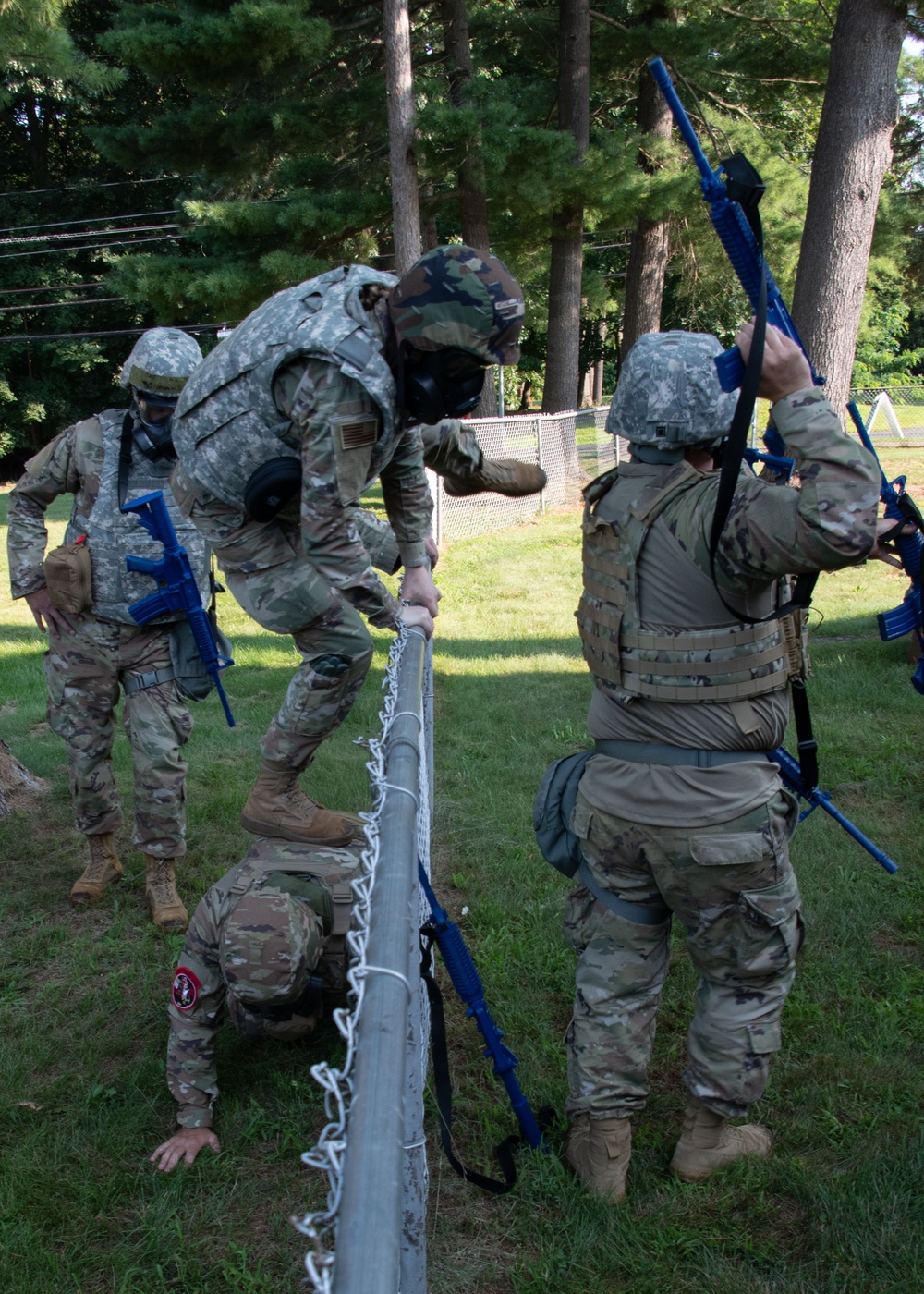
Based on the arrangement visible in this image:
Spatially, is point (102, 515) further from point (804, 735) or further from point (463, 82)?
point (463, 82)

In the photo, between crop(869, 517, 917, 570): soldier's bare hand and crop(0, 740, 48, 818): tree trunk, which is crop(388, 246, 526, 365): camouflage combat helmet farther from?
crop(0, 740, 48, 818): tree trunk

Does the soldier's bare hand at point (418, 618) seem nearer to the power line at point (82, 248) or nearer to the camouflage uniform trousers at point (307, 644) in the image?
the camouflage uniform trousers at point (307, 644)

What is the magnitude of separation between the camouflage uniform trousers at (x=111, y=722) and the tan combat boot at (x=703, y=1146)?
2418 mm

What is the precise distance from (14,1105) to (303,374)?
2.38 metres

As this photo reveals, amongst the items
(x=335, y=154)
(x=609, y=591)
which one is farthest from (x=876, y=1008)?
(x=335, y=154)

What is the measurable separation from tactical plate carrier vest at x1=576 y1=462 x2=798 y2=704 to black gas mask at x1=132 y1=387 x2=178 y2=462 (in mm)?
2271

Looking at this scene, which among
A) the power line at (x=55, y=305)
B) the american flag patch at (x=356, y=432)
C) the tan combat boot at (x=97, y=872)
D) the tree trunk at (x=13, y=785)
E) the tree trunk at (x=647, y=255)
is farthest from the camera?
the power line at (x=55, y=305)

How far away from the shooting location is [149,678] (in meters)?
4.36

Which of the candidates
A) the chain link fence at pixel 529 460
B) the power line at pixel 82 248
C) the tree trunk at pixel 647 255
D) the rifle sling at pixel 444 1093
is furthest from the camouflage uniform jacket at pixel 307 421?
the power line at pixel 82 248

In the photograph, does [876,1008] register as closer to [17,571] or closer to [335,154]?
[17,571]

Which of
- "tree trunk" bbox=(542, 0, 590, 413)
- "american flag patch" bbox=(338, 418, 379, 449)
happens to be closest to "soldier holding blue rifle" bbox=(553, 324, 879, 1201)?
"american flag patch" bbox=(338, 418, 379, 449)

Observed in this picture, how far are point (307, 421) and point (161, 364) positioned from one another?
1.36m

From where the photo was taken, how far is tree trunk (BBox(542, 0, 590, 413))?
55.8 feet

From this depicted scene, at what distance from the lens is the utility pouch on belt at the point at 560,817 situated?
2.88 meters
